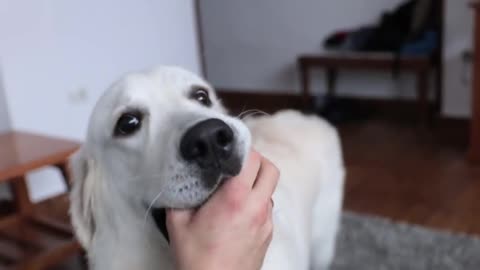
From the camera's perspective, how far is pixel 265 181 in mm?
896

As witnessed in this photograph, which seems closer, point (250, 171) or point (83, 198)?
point (250, 171)

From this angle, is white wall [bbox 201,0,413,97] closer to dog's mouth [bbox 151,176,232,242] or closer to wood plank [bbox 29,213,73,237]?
wood plank [bbox 29,213,73,237]

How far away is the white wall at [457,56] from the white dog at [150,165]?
8.52 feet

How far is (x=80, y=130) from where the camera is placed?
125 inches

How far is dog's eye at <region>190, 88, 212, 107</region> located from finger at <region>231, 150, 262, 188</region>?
253 millimetres

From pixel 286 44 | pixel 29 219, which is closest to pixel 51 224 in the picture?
pixel 29 219

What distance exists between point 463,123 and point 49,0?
8.35ft

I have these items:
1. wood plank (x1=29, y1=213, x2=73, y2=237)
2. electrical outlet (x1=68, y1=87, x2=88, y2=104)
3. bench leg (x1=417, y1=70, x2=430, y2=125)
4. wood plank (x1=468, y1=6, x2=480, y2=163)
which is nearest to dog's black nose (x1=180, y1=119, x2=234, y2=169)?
wood plank (x1=29, y1=213, x2=73, y2=237)

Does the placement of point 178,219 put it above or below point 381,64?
above

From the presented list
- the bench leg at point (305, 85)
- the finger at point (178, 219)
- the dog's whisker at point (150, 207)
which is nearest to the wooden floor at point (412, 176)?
the bench leg at point (305, 85)

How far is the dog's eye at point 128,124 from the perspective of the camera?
3.52 ft

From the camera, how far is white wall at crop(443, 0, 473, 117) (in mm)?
3629

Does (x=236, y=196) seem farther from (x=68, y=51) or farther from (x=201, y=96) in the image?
(x=68, y=51)

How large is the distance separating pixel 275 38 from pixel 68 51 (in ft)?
6.69
